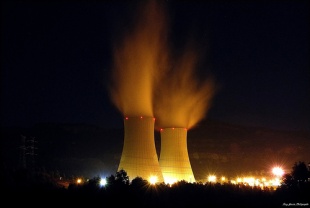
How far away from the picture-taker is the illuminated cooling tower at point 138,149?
25.8 m

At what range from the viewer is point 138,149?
25688 mm

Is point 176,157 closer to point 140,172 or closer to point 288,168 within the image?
point 140,172

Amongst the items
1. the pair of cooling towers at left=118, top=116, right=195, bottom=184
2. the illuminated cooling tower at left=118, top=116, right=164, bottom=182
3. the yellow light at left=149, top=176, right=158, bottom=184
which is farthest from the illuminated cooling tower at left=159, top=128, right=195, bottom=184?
the illuminated cooling tower at left=118, top=116, right=164, bottom=182

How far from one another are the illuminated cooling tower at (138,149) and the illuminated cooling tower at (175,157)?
375 centimetres

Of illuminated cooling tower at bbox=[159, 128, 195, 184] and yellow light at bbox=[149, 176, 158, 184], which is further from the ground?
illuminated cooling tower at bbox=[159, 128, 195, 184]

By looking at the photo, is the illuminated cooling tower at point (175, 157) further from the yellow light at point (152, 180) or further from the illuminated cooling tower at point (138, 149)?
the illuminated cooling tower at point (138, 149)

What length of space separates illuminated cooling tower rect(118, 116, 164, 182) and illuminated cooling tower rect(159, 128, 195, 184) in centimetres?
375

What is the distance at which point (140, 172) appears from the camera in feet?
85.0

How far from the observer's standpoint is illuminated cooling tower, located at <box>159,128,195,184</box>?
29.8 metres

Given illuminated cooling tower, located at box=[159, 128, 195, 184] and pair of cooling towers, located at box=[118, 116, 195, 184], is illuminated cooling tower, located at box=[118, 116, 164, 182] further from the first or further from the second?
illuminated cooling tower, located at box=[159, 128, 195, 184]

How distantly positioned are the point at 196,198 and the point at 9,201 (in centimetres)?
1163

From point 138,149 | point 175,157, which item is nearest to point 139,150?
point 138,149

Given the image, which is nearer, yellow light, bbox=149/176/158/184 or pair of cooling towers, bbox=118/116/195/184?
pair of cooling towers, bbox=118/116/195/184

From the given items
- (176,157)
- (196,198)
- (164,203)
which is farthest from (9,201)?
(176,157)
